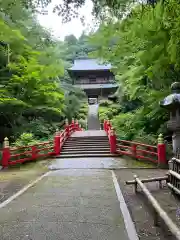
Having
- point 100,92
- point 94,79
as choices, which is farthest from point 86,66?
point 100,92

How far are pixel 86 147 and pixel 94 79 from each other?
106 feet

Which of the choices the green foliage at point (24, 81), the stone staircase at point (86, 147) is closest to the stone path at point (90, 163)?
the stone staircase at point (86, 147)

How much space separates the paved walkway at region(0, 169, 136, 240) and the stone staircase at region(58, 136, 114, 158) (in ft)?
25.1

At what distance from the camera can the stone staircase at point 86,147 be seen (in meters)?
15.7

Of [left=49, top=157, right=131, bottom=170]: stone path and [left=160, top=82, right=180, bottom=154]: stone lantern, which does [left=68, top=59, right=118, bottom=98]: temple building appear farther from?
[left=160, top=82, right=180, bottom=154]: stone lantern

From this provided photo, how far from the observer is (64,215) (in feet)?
16.6

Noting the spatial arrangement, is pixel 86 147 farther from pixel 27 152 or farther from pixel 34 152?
pixel 27 152

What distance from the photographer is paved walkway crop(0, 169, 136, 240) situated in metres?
4.09

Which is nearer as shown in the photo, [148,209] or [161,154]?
[148,209]

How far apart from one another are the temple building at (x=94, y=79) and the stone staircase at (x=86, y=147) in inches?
1068

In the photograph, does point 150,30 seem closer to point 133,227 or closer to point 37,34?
point 133,227

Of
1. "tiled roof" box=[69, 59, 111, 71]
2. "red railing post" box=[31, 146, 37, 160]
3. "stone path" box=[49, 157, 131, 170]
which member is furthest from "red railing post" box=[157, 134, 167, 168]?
"tiled roof" box=[69, 59, 111, 71]

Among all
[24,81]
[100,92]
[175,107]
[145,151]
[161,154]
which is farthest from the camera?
[100,92]

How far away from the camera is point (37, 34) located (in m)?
22.6
